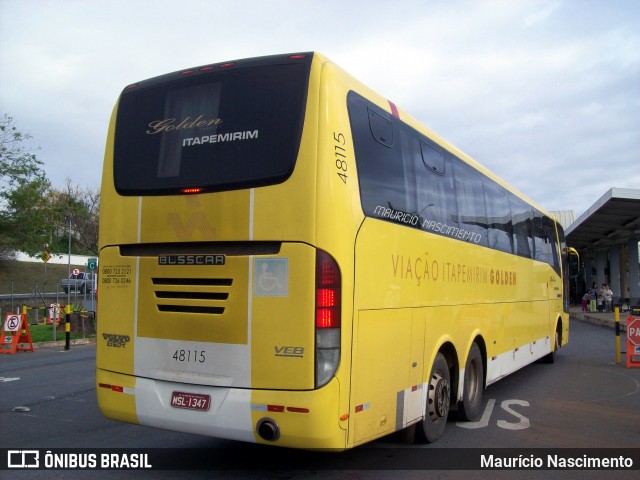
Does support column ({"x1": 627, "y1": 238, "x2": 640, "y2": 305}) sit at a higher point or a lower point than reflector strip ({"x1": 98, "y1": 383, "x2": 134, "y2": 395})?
higher

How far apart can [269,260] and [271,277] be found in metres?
0.14

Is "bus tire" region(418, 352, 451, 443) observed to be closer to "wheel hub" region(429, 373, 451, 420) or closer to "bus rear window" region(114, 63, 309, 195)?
"wheel hub" region(429, 373, 451, 420)

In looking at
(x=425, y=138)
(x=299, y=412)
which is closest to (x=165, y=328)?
(x=299, y=412)

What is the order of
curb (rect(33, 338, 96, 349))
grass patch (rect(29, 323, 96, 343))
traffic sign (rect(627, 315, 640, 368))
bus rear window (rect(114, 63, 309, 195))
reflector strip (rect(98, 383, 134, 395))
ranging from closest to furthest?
bus rear window (rect(114, 63, 309, 195))
reflector strip (rect(98, 383, 134, 395))
traffic sign (rect(627, 315, 640, 368))
curb (rect(33, 338, 96, 349))
grass patch (rect(29, 323, 96, 343))

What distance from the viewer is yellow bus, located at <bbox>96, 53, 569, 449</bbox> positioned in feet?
15.7

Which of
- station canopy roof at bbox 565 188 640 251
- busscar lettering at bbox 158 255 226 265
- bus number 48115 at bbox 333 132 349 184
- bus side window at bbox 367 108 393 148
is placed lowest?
busscar lettering at bbox 158 255 226 265

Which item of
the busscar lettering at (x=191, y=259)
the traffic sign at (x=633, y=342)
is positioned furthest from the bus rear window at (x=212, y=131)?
the traffic sign at (x=633, y=342)

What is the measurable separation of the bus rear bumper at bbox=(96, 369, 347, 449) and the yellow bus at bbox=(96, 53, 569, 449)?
0.01 m

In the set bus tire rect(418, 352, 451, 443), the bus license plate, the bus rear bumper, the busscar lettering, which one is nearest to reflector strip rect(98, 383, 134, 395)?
the bus rear bumper

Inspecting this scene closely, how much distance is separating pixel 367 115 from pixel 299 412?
2.81 metres

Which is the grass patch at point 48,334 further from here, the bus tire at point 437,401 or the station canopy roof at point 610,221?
the station canopy roof at point 610,221

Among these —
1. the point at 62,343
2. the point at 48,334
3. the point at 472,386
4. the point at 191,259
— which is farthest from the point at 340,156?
the point at 48,334

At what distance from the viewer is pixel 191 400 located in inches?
202

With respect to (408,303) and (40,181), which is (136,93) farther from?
(40,181)
